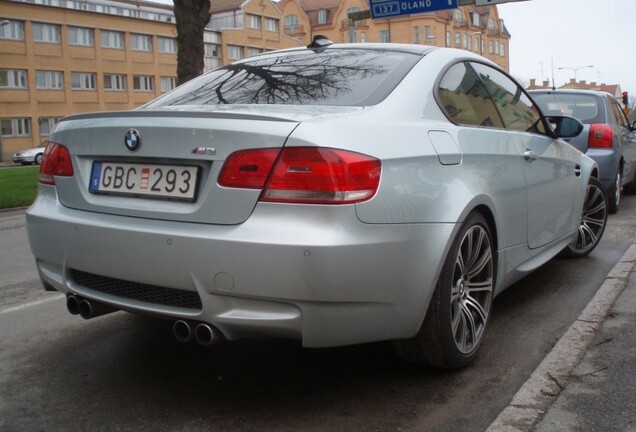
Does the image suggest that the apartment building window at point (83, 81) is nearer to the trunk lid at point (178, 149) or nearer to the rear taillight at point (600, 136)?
the rear taillight at point (600, 136)

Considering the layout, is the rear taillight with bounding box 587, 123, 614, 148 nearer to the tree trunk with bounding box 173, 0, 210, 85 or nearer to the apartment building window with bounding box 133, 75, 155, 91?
the tree trunk with bounding box 173, 0, 210, 85

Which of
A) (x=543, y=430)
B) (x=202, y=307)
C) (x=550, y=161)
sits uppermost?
(x=550, y=161)

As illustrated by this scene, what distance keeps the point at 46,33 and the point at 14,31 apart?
8.47ft

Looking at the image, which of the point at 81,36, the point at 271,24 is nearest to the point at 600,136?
the point at 81,36

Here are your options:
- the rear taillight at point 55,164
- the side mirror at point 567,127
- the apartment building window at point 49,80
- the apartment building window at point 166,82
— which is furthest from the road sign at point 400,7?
the apartment building window at point 166,82

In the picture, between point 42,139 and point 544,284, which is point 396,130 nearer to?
point 544,284

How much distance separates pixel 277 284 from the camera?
2.71 metres

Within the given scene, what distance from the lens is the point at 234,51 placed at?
70750 mm

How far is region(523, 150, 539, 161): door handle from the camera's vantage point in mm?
4242

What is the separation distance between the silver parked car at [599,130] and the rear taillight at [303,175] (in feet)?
21.0

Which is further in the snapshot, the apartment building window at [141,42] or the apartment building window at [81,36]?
the apartment building window at [141,42]

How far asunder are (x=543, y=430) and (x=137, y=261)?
5.79ft

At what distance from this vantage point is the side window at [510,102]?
431cm

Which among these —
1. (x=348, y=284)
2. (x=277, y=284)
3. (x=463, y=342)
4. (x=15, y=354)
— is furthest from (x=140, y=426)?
(x=463, y=342)
